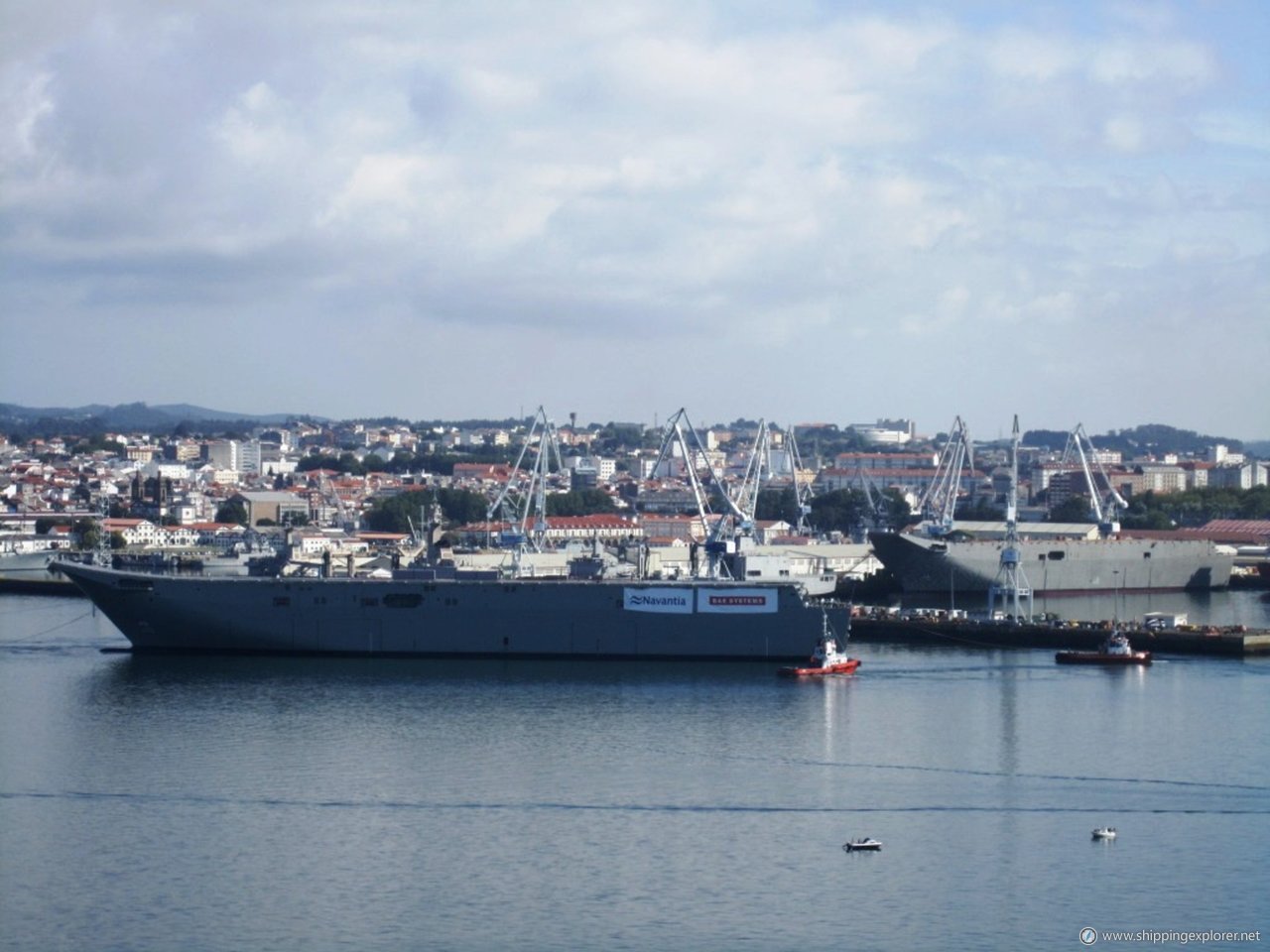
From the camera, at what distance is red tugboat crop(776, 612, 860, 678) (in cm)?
2764

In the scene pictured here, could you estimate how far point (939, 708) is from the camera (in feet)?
81.7

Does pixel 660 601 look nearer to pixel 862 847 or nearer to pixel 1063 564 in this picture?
pixel 862 847


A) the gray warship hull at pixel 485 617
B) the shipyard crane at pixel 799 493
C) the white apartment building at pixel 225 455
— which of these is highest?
the white apartment building at pixel 225 455

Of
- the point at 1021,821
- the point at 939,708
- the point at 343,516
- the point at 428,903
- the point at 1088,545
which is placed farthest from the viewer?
the point at 343,516

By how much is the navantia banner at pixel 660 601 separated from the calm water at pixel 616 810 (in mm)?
1701

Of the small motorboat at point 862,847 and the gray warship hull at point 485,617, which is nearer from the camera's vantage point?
the small motorboat at point 862,847

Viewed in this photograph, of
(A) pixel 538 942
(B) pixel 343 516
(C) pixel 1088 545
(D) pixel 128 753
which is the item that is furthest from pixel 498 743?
(B) pixel 343 516

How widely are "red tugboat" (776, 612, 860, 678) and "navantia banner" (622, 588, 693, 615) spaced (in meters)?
1.87

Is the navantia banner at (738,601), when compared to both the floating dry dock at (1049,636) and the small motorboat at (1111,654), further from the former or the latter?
the floating dry dock at (1049,636)

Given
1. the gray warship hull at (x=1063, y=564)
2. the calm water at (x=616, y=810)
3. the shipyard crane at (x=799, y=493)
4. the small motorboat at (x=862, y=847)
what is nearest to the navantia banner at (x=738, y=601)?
the calm water at (x=616, y=810)

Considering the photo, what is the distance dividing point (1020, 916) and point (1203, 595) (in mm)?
36566

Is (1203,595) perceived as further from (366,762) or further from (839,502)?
(366,762)

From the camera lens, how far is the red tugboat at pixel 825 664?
27.6 meters

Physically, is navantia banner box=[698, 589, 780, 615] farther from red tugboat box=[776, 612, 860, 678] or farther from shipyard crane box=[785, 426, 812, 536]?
shipyard crane box=[785, 426, 812, 536]
